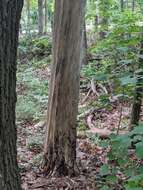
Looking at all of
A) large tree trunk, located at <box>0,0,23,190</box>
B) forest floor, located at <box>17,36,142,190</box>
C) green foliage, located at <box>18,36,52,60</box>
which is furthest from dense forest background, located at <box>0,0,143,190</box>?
green foliage, located at <box>18,36,52,60</box>

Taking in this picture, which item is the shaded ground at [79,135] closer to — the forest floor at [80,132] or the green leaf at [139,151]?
the forest floor at [80,132]

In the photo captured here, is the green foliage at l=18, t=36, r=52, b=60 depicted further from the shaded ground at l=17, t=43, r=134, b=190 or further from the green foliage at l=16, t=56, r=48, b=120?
the shaded ground at l=17, t=43, r=134, b=190

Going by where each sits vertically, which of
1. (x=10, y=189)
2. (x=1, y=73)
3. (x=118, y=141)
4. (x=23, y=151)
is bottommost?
(x=23, y=151)

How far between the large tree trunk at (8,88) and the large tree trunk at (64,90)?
199 cm

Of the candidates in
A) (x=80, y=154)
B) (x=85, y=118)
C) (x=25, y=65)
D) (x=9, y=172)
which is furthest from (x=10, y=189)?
(x=25, y=65)

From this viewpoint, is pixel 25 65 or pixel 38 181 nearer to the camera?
pixel 38 181

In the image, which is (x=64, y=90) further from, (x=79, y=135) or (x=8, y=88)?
(x=79, y=135)

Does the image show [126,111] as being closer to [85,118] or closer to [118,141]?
[85,118]

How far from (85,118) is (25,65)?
35.9 feet

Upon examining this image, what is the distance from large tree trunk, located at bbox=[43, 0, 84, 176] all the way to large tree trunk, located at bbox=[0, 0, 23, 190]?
1988mm

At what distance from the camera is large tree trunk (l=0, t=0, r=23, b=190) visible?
9.61ft

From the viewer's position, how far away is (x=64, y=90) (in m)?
5.16

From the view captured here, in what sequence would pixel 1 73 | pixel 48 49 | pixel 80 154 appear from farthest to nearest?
pixel 48 49 < pixel 80 154 < pixel 1 73

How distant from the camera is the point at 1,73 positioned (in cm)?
297
